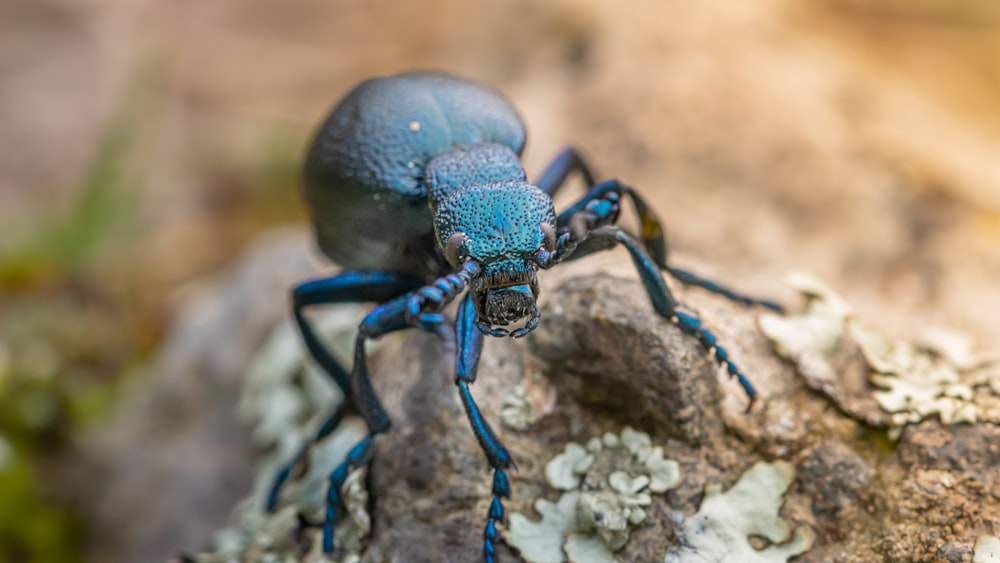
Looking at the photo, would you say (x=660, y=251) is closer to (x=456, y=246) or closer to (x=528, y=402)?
(x=528, y=402)

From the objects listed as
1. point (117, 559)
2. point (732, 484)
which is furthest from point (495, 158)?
point (117, 559)

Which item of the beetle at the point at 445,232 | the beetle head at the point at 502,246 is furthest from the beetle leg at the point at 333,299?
the beetle head at the point at 502,246

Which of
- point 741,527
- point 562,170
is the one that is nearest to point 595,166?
point 562,170

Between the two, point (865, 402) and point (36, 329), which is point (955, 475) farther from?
point (36, 329)

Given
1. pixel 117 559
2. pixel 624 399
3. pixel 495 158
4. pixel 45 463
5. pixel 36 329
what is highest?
pixel 495 158

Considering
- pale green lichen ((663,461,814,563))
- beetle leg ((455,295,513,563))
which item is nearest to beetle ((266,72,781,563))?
beetle leg ((455,295,513,563))
